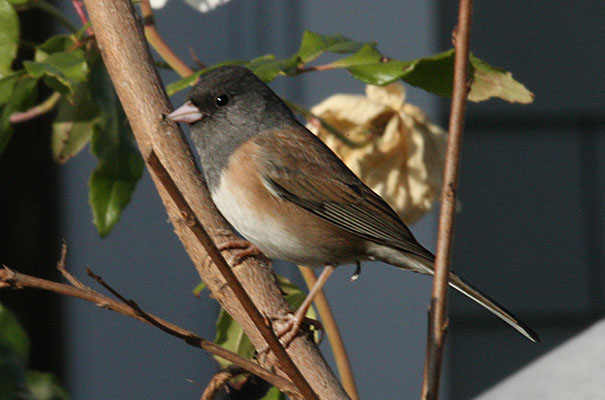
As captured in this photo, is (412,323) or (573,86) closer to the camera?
(412,323)

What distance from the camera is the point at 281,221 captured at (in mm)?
917

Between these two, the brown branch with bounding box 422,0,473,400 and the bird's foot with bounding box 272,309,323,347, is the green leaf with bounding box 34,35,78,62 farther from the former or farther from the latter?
the brown branch with bounding box 422,0,473,400

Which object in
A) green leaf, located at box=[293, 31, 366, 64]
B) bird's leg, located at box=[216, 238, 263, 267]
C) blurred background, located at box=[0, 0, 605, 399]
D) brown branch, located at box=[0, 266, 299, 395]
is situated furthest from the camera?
blurred background, located at box=[0, 0, 605, 399]

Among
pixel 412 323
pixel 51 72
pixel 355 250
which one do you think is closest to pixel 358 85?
pixel 412 323

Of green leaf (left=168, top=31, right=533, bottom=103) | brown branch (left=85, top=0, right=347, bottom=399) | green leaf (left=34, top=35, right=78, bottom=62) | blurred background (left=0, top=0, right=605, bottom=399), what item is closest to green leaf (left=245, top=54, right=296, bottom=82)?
green leaf (left=168, top=31, right=533, bottom=103)

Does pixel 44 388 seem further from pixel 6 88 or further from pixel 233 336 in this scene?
pixel 6 88

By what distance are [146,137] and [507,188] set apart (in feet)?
6.16

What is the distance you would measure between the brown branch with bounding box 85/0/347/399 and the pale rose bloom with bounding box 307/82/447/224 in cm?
23

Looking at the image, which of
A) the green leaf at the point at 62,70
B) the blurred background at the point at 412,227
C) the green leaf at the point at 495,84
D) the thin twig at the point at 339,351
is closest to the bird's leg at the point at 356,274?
the thin twig at the point at 339,351

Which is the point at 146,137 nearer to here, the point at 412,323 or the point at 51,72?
the point at 51,72

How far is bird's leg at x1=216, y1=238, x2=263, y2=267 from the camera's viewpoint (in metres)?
0.65

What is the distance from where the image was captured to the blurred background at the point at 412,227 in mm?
1874

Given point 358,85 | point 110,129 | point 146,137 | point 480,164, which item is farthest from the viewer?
point 480,164

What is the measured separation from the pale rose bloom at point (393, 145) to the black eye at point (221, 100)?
12 cm
